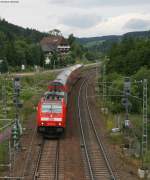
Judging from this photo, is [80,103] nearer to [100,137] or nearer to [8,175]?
[100,137]

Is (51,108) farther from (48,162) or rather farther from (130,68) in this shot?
(130,68)

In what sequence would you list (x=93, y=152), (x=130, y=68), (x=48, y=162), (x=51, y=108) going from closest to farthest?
(x=48, y=162) < (x=93, y=152) < (x=51, y=108) < (x=130, y=68)

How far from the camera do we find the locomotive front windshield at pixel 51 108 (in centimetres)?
4228

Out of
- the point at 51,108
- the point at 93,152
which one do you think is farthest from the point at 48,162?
the point at 51,108

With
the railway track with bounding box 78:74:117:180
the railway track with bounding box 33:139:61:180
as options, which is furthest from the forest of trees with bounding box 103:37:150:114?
the railway track with bounding box 33:139:61:180

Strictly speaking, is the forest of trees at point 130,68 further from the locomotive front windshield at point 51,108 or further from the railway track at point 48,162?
the railway track at point 48,162

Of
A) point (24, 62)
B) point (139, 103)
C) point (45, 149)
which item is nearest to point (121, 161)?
point (45, 149)

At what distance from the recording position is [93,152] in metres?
38.3

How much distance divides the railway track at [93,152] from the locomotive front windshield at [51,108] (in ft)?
11.8

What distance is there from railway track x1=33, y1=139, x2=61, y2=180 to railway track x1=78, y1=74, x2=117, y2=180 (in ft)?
7.08

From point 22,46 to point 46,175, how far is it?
4473 inches

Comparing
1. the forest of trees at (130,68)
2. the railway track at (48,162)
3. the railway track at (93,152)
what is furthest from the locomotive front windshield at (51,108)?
the forest of trees at (130,68)

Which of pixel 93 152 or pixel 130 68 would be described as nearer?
pixel 93 152

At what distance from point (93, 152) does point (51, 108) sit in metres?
6.30
